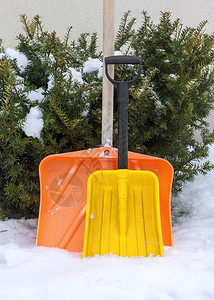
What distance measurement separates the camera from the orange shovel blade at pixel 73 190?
4.21ft

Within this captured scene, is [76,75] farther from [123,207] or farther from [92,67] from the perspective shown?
[123,207]

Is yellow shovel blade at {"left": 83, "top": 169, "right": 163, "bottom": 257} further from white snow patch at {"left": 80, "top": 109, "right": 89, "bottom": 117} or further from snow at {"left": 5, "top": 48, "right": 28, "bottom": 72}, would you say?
snow at {"left": 5, "top": 48, "right": 28, "bottom": 72}

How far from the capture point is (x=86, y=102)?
4.42 feet

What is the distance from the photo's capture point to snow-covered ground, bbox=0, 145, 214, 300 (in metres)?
0.85

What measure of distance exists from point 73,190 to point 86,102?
1.44 feet

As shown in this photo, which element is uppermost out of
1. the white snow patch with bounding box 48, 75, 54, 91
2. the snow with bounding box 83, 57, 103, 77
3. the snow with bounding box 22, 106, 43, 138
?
the snow with bounding box 83, 57, 103, 77

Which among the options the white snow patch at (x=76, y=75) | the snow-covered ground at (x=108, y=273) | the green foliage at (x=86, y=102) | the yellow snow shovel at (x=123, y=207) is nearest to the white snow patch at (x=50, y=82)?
the green foliage at (x=86, y=102)

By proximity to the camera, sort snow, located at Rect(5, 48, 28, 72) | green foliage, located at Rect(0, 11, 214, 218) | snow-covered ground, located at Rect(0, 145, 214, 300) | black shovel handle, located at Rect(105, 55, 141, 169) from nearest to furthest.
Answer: snow-covered ground, located at Rect(0, 145, 214, 300) → black shovel handle, located at Rect(105, 55, 141, 169) → green foliage, located at Rect(0, 11, 214, 218) → snow, located at Rect(5, 48, 28, 72)

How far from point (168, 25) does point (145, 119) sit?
49 cm

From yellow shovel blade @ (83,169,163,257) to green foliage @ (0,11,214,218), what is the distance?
11.5 inches

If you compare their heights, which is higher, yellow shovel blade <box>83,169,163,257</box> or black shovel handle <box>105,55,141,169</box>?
black shovel handle <box>105,55,141,169</box>

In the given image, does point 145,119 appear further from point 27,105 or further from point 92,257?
point 92,257

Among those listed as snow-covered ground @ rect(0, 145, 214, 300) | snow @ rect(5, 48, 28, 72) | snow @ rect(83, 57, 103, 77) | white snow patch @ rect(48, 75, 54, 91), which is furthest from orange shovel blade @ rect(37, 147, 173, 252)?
snow @ rect(5, 48, 28, 72)

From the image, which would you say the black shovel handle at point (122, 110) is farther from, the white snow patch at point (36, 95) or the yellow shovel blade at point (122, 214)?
the white snow patch at point (36, 95)
